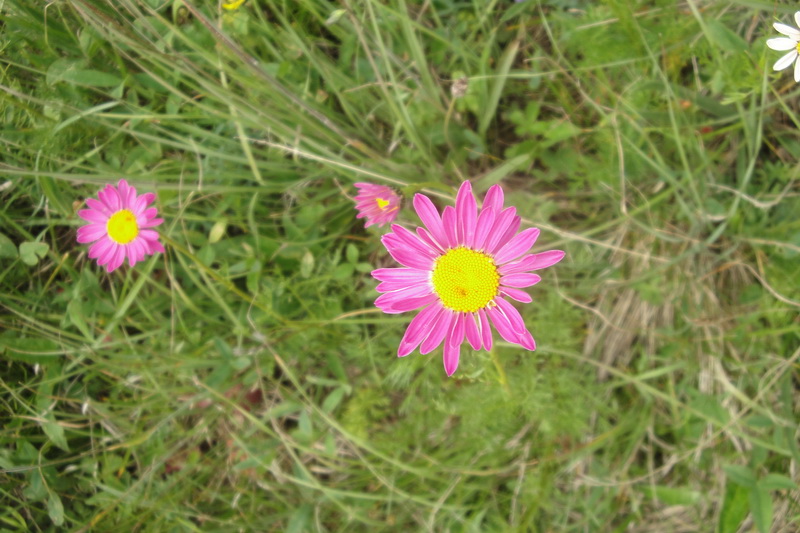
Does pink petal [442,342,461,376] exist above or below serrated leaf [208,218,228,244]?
below

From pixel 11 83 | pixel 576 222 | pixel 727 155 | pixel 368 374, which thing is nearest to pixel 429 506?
pixel 368 374

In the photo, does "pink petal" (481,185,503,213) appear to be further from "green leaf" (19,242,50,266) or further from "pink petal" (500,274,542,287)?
"green leaf" (19,242,50,266)

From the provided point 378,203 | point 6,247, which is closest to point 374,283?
point 378,203

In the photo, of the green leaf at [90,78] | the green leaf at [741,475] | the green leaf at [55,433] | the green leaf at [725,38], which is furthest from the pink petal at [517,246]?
the green leaf at [55,433]

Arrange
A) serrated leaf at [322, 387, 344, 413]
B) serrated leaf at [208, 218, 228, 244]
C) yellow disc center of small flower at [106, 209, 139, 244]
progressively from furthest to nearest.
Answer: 1. serrated leaf at [322, 387, 344, 413]
2. serrated leaf at [208, 218, 228, 244]
3. yellow disc center of small flower at [106, 209, 139, 244]

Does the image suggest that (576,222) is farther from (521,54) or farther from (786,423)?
(786,423)

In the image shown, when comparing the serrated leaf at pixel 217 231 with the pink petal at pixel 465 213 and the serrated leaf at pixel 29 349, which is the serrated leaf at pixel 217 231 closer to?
the serrated leaf at pixel 29 349

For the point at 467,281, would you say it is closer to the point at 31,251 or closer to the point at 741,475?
the point at 741,475

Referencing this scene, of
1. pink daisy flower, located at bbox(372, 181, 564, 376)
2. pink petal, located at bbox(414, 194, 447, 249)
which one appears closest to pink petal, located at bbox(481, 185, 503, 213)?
pink daisy flower, located at bbox(372, 181, 564, 376)
